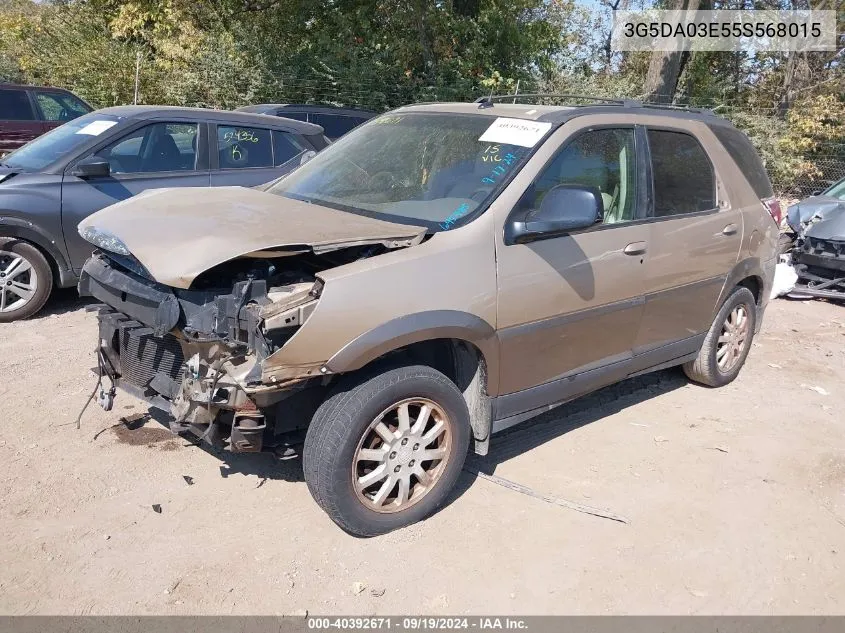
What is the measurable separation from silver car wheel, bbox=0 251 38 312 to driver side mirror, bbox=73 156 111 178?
2.79 feet

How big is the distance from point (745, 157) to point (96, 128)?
5391 millimetres

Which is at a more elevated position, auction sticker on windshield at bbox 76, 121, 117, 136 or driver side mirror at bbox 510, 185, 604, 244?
auction sticker on windshield at bbox 76, 121, 117, 136

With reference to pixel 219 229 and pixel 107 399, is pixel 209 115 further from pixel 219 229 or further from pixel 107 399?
pixel 219 229

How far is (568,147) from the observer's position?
4.01 meters

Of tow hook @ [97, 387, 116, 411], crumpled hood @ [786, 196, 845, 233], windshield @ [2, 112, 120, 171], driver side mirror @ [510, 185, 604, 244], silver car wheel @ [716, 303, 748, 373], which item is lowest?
silver car wheel @ [716, 303, 748, 373]

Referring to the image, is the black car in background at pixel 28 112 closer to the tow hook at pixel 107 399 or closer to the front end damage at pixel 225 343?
the tow hook at pixel 107 399

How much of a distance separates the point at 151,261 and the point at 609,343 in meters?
2.55

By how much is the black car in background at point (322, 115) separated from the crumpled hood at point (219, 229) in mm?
6161

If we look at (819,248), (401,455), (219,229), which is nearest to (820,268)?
(819,248)

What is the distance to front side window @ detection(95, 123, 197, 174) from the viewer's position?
6.57 meters

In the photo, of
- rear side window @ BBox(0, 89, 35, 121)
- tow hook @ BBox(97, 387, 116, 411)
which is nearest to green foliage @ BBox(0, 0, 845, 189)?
rear side window @ BBox(0, 89, 35, 121)

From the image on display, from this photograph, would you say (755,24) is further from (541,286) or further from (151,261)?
(151,261)

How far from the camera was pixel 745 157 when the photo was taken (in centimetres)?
541

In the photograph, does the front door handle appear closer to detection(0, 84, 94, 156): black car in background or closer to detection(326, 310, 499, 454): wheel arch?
detection(326, 310, 499, 454): wheel arch
